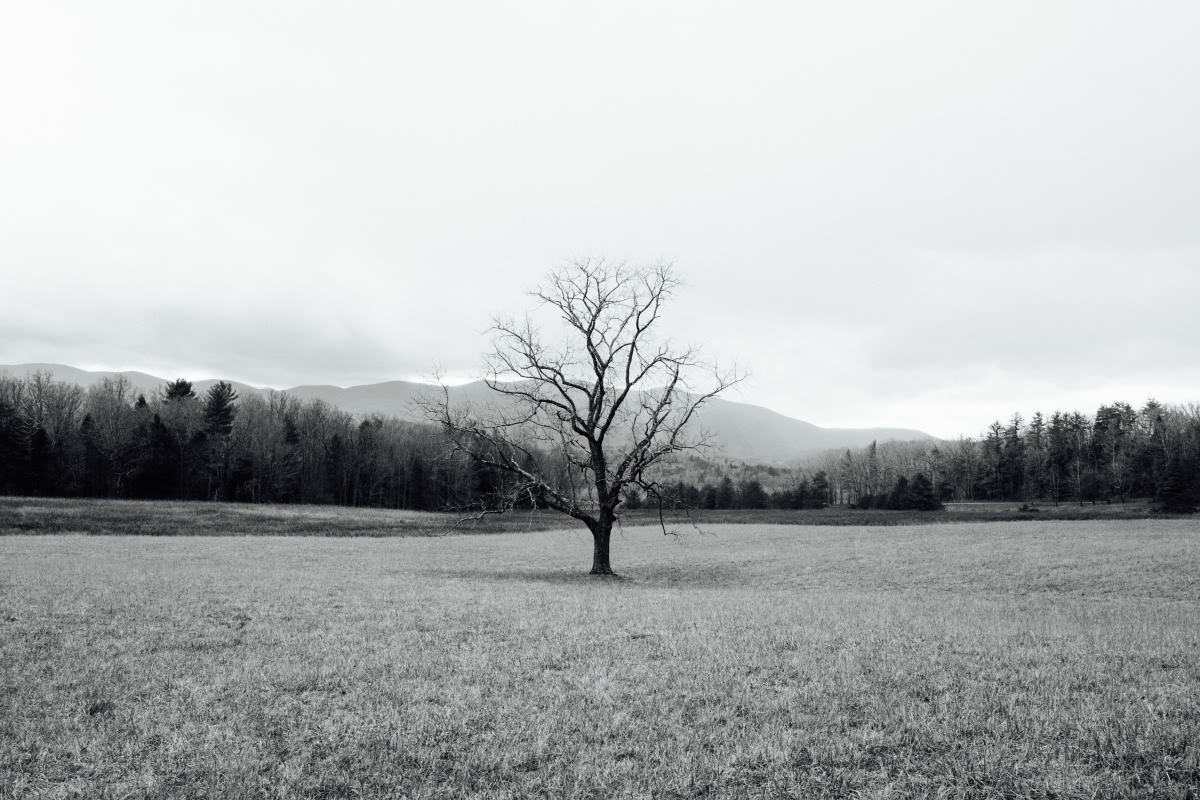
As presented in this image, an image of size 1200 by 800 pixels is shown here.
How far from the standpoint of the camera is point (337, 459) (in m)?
113

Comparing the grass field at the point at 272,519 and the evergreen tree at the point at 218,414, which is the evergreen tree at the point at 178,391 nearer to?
the evergreen tree at the point at 218,414

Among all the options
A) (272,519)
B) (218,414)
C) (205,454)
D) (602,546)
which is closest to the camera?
(602,546)

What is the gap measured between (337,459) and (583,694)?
112995mm

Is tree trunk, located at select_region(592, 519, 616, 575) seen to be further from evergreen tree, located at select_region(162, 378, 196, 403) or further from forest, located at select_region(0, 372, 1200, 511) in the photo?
evergreen tree, located at select_region(162, 378, 196, 403)

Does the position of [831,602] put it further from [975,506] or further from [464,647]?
[975,506]

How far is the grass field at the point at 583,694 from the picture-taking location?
21.0 ft

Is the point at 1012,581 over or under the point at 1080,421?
under

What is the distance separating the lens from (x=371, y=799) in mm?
5980

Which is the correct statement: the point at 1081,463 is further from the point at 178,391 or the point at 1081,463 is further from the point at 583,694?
the point at 178,391

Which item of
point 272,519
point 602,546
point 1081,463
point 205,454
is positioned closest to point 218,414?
point 205,454

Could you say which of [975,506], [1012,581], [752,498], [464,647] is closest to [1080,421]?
[975,506]

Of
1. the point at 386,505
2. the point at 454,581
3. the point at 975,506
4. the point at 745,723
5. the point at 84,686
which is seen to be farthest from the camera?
the point at 386,505

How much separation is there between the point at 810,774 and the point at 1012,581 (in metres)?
24.7

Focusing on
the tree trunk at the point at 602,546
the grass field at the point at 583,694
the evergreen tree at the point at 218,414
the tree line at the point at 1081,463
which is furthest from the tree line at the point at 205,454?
the tree line at the point at 1081,463
